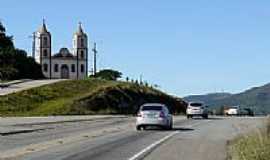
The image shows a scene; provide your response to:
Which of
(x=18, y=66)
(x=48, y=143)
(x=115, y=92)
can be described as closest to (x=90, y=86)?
(x=115, y=92)

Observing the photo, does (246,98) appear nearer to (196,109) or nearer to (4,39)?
(4,39)

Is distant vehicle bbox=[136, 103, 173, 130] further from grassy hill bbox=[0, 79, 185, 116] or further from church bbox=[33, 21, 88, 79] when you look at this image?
church bbox=[33, 21, 88, 79]

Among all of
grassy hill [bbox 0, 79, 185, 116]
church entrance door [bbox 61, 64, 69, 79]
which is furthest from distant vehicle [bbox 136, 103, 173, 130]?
church entrance door [bbox 61, 64, 69, 79]

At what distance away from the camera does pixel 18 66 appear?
136 meters

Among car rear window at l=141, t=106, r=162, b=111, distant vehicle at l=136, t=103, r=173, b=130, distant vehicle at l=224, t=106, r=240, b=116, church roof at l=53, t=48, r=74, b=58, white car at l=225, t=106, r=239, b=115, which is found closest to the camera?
distant vehicle at l=136, t=103, r=173, b=130

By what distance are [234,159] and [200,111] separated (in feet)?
170

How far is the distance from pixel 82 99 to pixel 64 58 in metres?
93.5

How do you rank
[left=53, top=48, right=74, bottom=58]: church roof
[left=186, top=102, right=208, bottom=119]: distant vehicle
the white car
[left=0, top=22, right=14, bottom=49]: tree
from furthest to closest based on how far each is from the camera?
[left=53, top=48, right=74, bottom=58]: church roof < [left=0, top=22, right=14, bottom=49]: tree < the white car < [left=186, top=102, right=208, bottom=119]: distant vehicle

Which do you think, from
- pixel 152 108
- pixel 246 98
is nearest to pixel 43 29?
pixel 246 98

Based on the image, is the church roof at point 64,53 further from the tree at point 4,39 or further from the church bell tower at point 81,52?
the tree at point 4,39

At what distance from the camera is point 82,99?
85938 mm

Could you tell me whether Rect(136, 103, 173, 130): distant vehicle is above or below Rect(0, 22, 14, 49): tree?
below

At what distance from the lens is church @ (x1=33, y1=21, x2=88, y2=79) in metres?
172

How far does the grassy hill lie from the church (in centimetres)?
6870
